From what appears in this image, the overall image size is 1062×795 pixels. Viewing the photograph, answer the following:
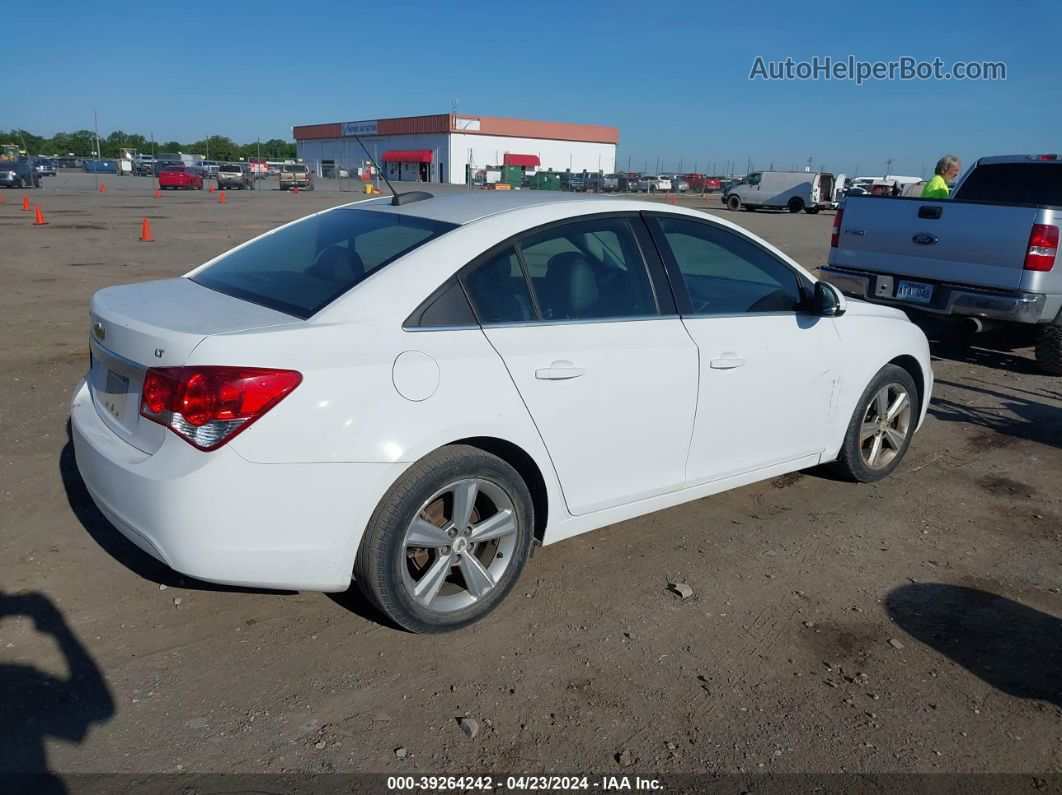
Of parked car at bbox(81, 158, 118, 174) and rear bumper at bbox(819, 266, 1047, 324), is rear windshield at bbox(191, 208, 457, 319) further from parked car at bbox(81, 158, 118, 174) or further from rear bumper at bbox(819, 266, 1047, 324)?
parked car at bbox(81, 158, 118, 174)

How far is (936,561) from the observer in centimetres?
426

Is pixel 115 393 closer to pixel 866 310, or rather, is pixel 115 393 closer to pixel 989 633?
pixel 989 633

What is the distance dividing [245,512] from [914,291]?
7.24m

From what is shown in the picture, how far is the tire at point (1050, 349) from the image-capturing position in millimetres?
7992

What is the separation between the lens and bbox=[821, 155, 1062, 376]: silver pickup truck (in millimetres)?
7445

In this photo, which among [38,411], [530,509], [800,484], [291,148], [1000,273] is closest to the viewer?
[530,509]

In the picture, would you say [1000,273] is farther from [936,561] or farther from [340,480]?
[340,480]

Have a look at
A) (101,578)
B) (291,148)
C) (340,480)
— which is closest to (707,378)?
(340,480)

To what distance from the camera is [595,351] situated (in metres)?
3.60

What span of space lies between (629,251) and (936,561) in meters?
2.18

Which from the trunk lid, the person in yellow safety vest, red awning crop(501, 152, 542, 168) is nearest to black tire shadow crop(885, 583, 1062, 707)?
the trunk lid

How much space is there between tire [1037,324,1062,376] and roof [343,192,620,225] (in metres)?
5.95

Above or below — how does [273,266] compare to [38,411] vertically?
above

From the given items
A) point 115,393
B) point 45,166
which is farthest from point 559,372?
point 45,166
